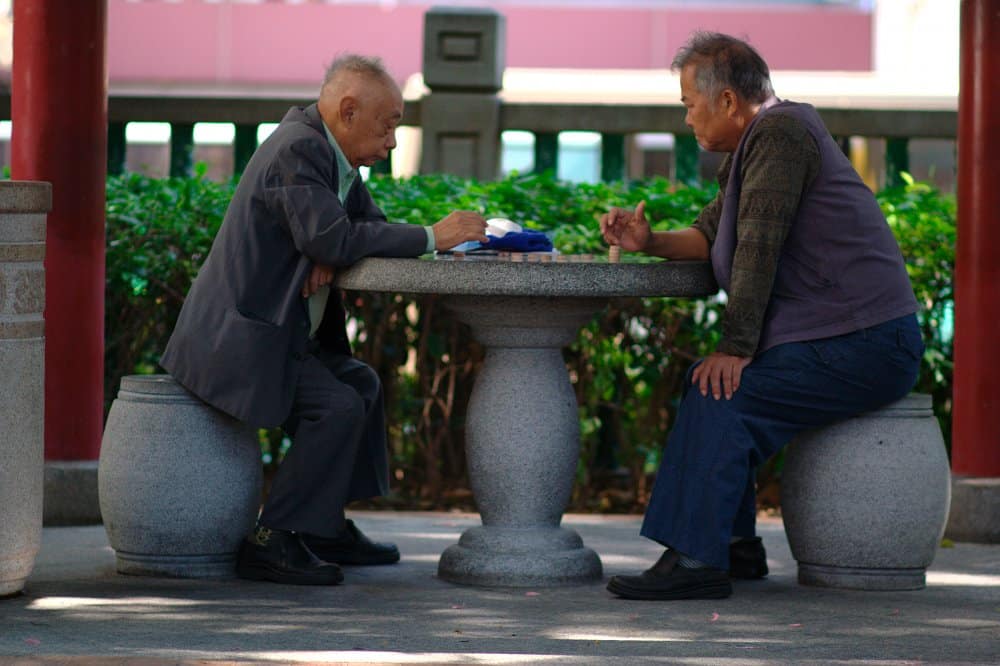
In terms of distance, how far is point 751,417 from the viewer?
5.06 metres

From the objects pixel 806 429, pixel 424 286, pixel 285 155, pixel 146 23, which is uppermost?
pixel 146 23

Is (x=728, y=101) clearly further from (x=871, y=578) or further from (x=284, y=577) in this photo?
(x=284, y=577)

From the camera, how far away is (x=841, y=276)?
5.07m

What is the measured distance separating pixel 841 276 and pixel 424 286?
120cm

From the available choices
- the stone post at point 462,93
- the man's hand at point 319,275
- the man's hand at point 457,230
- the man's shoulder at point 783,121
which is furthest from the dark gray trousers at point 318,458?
the stone post at point 462,93

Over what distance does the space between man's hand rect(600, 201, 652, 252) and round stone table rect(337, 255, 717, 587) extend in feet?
0.62

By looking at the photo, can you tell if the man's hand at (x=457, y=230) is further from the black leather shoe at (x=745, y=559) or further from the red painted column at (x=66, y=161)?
the red painted column at (x=66, y=161)

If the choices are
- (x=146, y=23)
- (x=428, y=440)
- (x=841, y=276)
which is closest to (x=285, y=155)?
(x=841, y=276)

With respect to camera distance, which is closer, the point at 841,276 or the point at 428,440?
the point at 841,276

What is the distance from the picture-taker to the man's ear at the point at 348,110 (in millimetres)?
5227

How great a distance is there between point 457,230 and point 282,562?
1.11 meters

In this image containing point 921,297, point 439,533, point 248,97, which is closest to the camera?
point 439,533

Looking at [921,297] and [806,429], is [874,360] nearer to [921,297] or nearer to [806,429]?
[806,429]

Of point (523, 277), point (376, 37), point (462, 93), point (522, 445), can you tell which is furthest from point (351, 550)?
point (376, 37)
